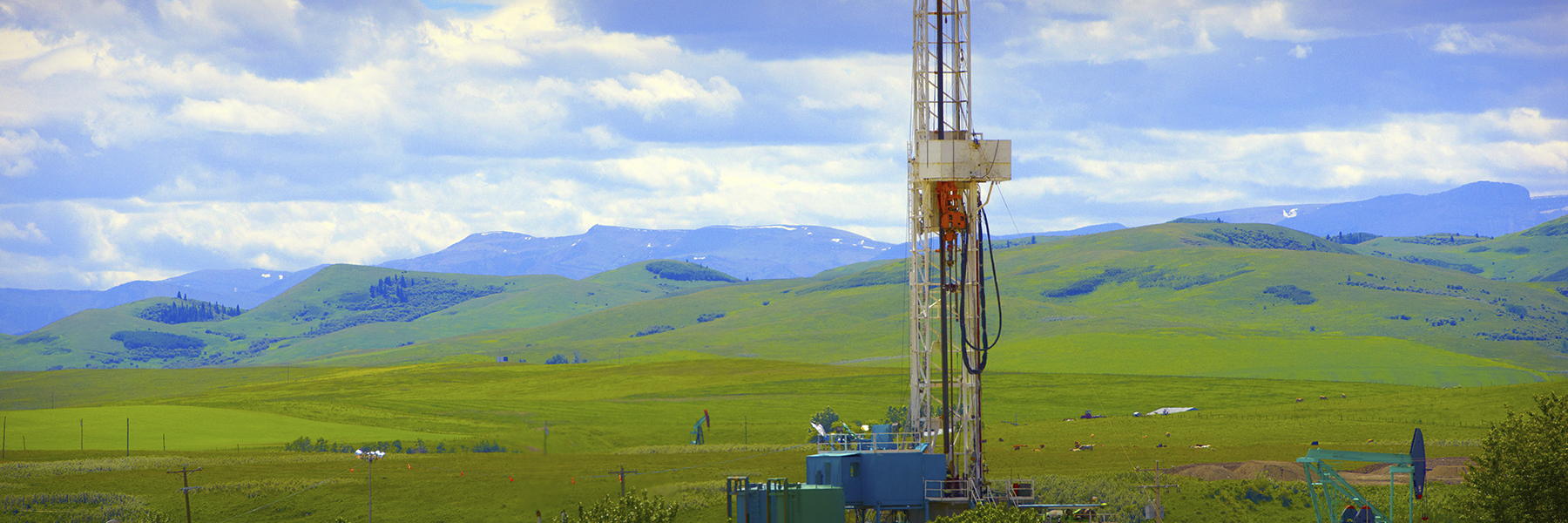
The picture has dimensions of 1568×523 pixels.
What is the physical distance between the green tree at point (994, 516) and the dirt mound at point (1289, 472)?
30676mm

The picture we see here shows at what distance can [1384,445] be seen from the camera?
8450cm

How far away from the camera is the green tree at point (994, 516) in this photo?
38.5m

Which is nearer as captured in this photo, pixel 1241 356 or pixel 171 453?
pixel 171 453

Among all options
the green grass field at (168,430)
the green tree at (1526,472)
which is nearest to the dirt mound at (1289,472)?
the green tree at (1526,472)

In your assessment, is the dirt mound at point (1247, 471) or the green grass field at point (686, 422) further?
the green grass field at point (686, 422)

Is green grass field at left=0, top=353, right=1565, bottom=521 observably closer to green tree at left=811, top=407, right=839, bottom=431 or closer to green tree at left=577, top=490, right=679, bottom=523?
green tree at left=811, top=407, right=839, bottom=431

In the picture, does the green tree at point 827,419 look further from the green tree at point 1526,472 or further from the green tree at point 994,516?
the green tree at point 994,516

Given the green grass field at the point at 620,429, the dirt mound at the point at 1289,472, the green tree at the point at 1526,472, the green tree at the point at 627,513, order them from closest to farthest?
1. the green tree at the point at 627,513
2. the green tree at the point at 1526,472
3. the dirt mound at the point at 1289,472
4. the green grass field at the point at 620,429

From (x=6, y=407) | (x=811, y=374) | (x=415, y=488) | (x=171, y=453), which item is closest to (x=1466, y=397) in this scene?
(x=811, y=374)

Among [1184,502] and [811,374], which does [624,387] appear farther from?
[1184,502]

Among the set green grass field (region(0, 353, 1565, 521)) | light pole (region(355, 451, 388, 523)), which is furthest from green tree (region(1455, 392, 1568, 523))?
light pole (region(355, 451, 388, 523))

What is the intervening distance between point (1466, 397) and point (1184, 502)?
64373mm

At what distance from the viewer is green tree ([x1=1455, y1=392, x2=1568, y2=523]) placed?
140ft

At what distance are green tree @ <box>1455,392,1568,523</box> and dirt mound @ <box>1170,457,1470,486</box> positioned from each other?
19.9 meters
